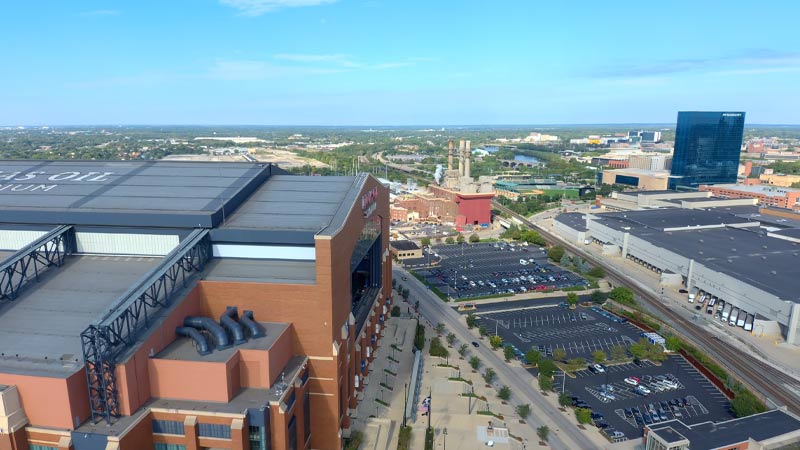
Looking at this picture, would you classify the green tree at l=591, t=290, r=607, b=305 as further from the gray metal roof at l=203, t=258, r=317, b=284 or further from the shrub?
the gray metal roof at l=203, t=258, r=317, b=284

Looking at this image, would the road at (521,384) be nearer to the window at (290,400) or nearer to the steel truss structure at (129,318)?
the window at (290,400)

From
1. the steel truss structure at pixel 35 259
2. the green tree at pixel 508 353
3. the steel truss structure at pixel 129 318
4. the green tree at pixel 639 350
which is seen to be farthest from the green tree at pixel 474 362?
the steel truss structure at pixel 35 259

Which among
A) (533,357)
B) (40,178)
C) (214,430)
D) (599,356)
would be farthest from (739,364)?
(40,178)

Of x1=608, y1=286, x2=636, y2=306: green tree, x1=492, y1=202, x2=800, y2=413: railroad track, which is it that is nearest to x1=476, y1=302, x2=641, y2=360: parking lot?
x1=608, y1=286, x2=636, y2=306: green tree

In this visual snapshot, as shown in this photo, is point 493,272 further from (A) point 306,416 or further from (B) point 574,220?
(A) point 306,416

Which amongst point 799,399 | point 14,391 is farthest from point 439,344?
point 14,391

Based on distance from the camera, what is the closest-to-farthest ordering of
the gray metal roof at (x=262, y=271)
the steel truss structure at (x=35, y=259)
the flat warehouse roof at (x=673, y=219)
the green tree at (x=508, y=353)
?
the steel truss structure at (x=35, y=259)
the gray metal roof at (x=262, y=271)
the green tree at (x=508, y=353)
the flat warehouse roof at (x=673, y=219)
